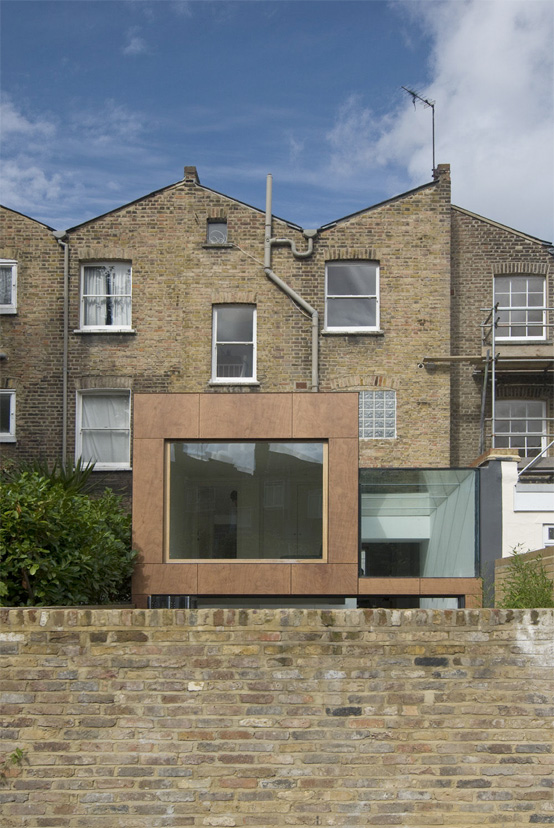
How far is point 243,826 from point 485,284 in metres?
17.6

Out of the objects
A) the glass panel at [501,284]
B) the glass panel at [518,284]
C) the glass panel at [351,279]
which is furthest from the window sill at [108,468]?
the glass panel at [518,284]

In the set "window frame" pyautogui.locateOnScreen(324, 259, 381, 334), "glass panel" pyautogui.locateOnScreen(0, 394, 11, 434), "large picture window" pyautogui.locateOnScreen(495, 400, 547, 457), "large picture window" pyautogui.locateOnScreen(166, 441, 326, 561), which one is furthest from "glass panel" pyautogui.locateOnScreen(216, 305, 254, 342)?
"large picture window" pyautogui.locateOnScreen(166, 441, 326, 561)

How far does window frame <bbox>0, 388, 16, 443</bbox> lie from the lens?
71.3 ft

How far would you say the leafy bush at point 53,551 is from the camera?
11.3m

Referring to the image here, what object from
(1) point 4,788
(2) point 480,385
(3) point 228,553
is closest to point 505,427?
(2) point 480,385

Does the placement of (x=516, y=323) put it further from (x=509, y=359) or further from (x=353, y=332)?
(x=353, y=332)

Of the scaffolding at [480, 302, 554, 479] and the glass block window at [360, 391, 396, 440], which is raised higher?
the scaffolding at [480, 302, 554, 479]

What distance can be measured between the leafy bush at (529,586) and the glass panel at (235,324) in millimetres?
11130

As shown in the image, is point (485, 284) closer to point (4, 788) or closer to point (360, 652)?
point (360, 652)

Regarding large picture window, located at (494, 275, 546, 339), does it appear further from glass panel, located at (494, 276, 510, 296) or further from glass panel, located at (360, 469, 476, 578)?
glass panel, located at (360, 469, 476, 578)

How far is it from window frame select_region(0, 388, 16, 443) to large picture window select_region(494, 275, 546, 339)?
12.0 m

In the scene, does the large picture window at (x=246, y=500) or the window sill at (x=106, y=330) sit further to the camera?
the window sill at (x=106, y=330)

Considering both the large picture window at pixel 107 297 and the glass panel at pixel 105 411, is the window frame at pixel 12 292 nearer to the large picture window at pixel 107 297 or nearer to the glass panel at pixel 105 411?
the large picture window at pixel 107 297

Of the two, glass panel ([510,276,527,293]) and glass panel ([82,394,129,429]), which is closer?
glass panel ([82,394,129,429])
